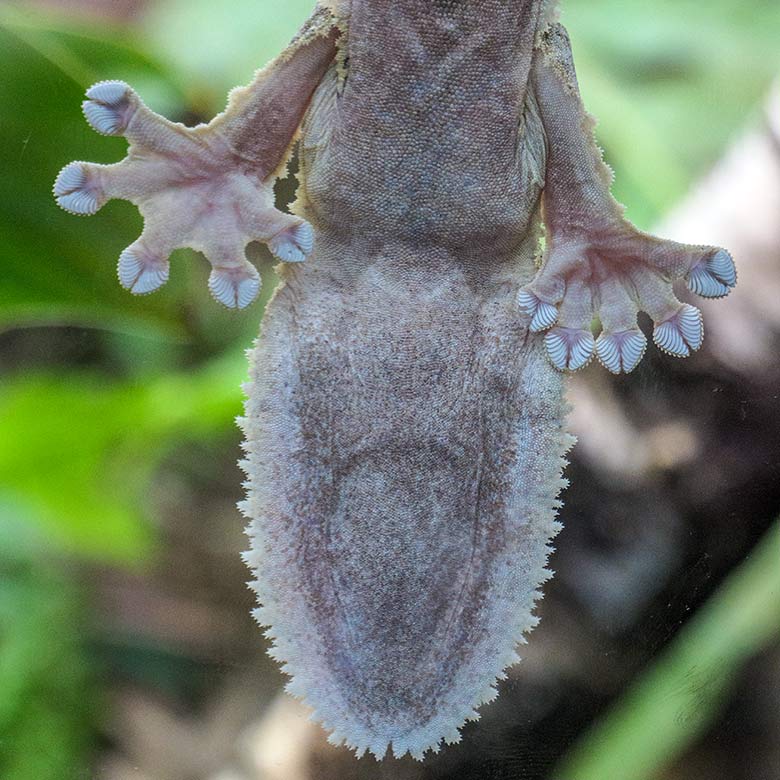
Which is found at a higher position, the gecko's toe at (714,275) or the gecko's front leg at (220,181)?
the gecko's front leg at (220,181)

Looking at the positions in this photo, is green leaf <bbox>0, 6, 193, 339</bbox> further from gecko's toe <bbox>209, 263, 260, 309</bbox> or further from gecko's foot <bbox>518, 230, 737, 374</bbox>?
gecko's foot <bbox>518, 230, 737, 374</bbox>

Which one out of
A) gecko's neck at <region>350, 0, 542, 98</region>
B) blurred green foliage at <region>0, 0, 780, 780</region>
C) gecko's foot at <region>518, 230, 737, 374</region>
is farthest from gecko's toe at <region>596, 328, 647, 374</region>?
blurred green foliage at <region>0, 0, 780, 780</region>

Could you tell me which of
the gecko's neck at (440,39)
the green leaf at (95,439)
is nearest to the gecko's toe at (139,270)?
the gecko's neck at (440,39)

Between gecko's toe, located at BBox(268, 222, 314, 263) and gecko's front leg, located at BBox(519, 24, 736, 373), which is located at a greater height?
gecko's toe, located at BBox(268, 222, 314, 263)

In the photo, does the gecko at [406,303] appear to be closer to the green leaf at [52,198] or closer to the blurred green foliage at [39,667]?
the green leaf at [52,198]

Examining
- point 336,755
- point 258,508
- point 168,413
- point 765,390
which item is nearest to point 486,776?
point 336,755
